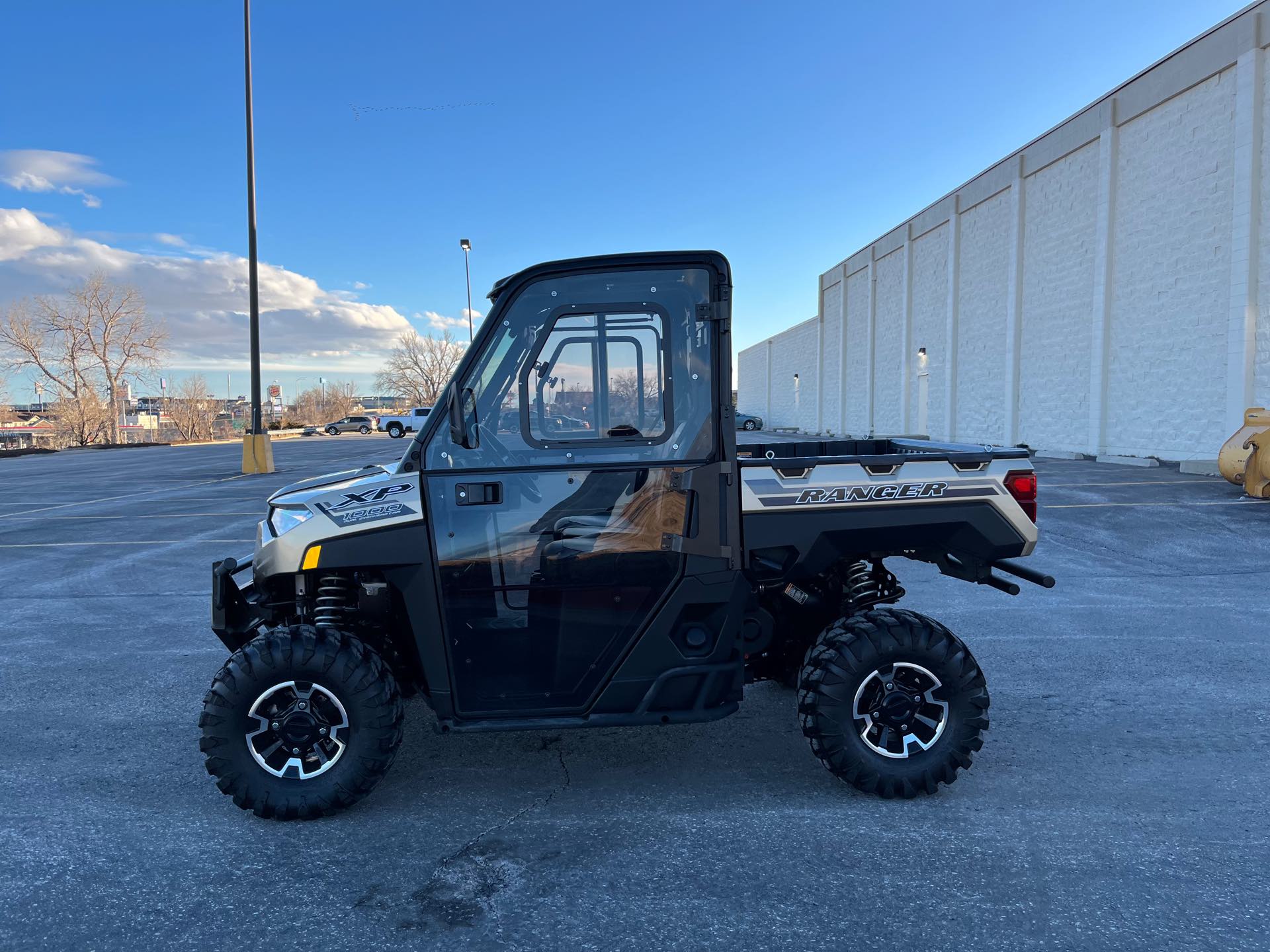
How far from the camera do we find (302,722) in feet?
10.8

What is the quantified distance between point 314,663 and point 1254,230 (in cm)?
1872

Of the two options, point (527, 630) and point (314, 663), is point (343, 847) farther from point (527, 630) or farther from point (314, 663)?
point (527, 630)

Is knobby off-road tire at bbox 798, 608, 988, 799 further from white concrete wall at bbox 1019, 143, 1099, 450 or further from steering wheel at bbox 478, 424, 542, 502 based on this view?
white concrete wall at bbox 1019, 143, 1099, 450

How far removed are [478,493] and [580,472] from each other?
17.1 inches

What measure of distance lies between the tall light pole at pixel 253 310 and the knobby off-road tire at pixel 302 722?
64.4 feet

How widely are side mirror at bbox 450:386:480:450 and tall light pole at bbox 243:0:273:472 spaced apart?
1985cm

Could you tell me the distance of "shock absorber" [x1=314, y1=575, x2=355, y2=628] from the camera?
11.5 ft

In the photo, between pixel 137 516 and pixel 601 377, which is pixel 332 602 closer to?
pixel 601 377

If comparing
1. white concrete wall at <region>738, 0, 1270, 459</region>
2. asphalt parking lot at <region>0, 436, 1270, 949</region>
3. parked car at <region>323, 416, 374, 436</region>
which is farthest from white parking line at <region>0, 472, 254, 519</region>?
parked car at <region>323, 416, 374, 436</region>

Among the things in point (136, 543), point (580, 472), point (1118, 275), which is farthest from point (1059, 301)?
point (580, 472)

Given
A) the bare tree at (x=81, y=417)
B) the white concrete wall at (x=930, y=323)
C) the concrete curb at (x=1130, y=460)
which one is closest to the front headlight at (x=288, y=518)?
the concrete curb at (x=1130, y=460)

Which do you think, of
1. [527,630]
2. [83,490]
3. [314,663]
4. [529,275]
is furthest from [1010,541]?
[83,490]

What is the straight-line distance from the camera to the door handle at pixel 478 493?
3.29 meters

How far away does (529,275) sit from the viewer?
→ 3336 millimetres
